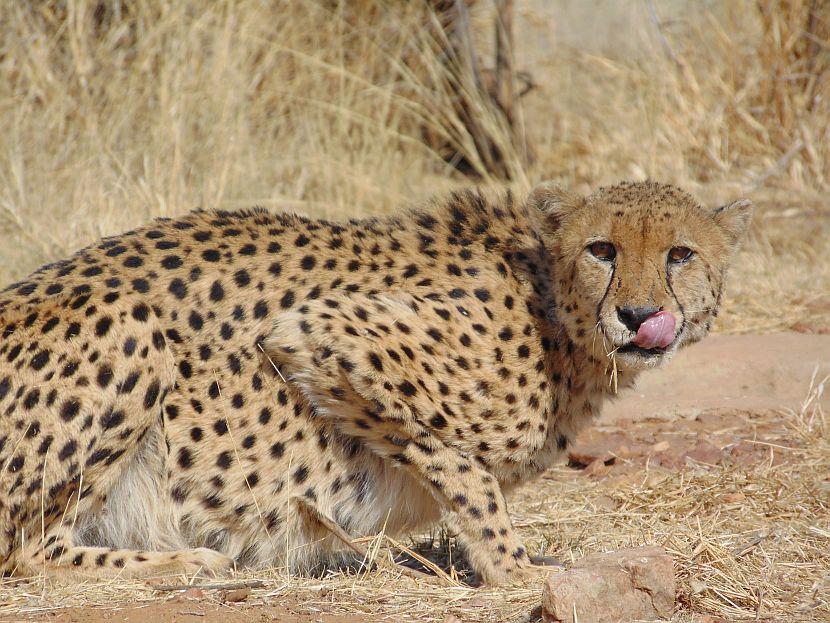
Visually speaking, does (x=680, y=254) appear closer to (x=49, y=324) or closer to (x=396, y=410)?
(x=396, y=410)

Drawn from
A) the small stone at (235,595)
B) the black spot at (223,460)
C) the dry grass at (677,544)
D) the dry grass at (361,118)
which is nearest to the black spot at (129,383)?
the black spot at (223,460)

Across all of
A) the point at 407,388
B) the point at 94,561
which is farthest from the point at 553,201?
the point at 94,561

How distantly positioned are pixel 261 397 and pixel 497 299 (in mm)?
954

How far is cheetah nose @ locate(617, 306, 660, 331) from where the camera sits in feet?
12.2

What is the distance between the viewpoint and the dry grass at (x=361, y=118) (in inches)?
290

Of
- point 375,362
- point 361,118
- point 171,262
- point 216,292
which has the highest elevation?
point 361,118

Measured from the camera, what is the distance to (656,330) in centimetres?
374

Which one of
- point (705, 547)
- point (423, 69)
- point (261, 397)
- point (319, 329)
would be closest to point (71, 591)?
point (261, 397)

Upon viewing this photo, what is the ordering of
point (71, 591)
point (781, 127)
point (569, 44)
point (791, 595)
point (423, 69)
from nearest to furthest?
point (791, 595) < point (71, 591) < point (781, 127) < point (423, 69) < point (569, 44)

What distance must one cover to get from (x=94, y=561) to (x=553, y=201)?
213cm

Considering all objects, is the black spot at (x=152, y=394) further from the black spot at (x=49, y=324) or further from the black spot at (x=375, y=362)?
the black spot at (x=375, y=362)

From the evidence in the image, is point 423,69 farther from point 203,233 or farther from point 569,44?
point 203,233

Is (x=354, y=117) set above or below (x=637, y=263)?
above

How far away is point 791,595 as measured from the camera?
3457 millimetres
